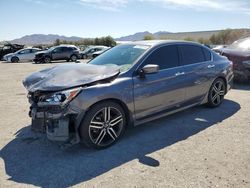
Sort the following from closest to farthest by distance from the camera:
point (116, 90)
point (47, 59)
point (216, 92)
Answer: point (116, 90), point (216, 92), point (47, 59)

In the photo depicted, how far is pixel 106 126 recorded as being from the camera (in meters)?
4.88

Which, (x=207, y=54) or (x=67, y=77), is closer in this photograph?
(x=67, y=77)

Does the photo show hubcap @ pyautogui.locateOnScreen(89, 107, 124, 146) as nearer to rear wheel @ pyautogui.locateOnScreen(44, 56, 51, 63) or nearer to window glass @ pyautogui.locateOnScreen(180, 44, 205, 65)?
window glass @ pyautogui.locateOnScreen(180, 44, 205, 65)

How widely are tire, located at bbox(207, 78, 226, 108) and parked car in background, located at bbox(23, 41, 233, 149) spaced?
0.95ft

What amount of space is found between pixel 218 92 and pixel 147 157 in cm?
340

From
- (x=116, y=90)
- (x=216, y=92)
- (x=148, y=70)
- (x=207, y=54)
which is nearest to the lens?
(x=116, y=90)

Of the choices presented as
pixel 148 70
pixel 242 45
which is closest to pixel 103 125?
pixel 148 70

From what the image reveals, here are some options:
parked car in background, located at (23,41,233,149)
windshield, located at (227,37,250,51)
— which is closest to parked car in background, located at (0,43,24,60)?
windshield, located at (227,37,250,51)

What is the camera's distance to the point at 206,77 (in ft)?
21.9

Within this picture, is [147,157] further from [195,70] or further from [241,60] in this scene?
[241,60]

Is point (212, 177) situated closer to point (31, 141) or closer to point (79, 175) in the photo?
point (79, 175)

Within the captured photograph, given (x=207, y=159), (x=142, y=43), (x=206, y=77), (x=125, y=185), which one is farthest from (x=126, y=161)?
(x=206, y=77)

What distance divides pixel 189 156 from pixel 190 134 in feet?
3.26

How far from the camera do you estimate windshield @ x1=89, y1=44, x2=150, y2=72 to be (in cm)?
546
